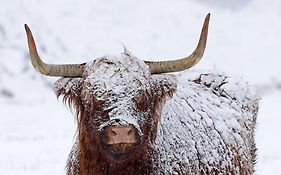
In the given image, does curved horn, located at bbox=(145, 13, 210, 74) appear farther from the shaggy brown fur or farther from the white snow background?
the white snow background

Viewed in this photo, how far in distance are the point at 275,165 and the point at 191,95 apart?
7306mm

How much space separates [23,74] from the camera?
207 ft

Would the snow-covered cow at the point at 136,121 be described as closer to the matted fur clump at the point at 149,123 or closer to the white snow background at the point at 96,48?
the matted fur clump at the point at 149,123

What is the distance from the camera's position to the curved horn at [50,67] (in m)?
6.07

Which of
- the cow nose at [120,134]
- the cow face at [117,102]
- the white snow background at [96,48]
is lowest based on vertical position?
the cow nose at [120,134]

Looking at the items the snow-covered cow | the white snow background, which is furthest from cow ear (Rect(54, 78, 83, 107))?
the white snow background

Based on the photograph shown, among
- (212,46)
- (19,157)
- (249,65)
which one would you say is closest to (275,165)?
(19,157)

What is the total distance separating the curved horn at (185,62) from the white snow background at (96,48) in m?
8.72

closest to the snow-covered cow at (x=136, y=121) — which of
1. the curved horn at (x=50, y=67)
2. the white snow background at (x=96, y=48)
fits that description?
the curved horn at (x=50, y=67)


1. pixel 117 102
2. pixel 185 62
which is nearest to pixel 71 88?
pixel 117 102

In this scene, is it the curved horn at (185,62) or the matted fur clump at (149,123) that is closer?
the matted fur clump at (149,123)

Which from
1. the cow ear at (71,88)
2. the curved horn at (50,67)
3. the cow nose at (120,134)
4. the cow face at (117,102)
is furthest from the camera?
the cow ear at (71,88)

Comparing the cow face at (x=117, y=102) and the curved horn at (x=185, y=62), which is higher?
the curved horn at (x=185, y=62)

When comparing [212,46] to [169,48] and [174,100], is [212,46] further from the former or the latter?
[174,100]
